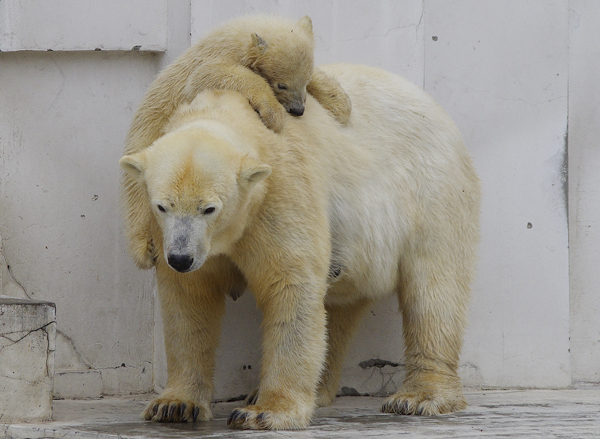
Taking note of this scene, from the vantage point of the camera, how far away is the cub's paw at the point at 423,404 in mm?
4578

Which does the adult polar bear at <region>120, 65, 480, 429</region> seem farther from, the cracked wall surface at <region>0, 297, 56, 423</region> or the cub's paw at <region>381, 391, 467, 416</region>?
the cracked wall surface at <region>0, 297, 56, 423</region>

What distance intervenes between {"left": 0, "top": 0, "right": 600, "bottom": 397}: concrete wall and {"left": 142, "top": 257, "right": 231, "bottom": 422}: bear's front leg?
0.79 metres

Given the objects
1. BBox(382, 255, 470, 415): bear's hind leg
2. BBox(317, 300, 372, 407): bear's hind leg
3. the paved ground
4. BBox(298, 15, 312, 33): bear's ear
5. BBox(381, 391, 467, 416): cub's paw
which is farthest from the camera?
BBox(317, 300, 372, 407): bear's hind leg

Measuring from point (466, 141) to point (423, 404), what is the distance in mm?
1817

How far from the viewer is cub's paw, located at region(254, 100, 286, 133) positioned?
423cm

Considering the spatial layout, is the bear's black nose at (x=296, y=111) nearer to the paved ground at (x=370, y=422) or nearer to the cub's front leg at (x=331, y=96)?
the cub's front leg at (x=331, y=96)

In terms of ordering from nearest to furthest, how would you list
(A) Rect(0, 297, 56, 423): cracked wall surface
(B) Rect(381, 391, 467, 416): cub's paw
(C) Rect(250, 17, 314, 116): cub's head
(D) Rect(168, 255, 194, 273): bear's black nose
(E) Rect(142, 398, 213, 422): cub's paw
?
(D) Rect(168, 255, 194, 273): bear's black nose, (A) Rect(0, 297, 56, 423): cracked wall surface, (E) Rect(142, 398, 213, 422): cub's paw, (C) Rect(250, 17, 314, 116): cub's head, (B) Rect(381, 391, 467, 416): cub's paw

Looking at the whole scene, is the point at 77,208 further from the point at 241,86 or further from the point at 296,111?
the point at 296,111

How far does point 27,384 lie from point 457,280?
2405 mm

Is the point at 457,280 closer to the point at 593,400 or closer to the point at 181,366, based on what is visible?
the point at 593,400

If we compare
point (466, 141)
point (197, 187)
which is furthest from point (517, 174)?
point (197, 187)

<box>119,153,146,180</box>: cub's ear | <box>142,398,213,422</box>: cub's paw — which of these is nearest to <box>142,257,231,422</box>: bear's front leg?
<box>142,398,213,422</box>: cub's paw

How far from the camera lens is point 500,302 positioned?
5.55 meters

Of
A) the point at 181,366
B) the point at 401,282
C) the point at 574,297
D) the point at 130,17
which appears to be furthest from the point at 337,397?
the point at 130,17
